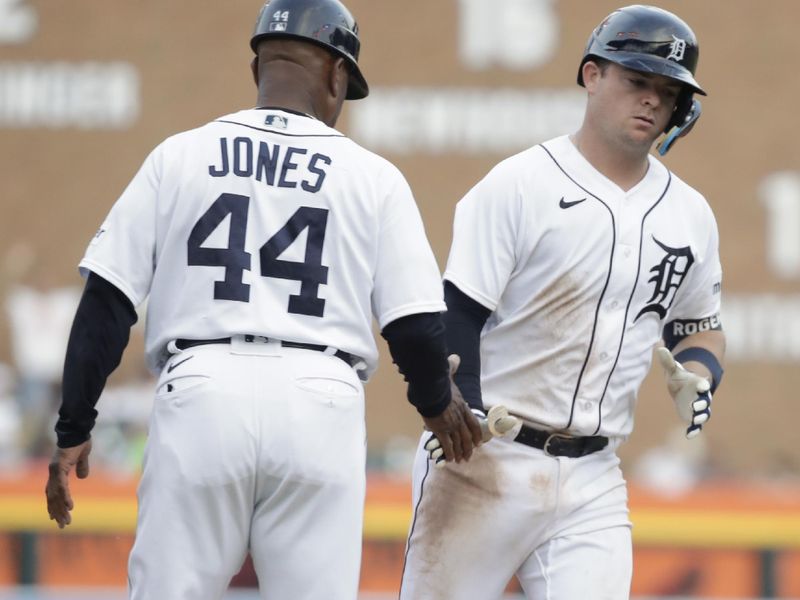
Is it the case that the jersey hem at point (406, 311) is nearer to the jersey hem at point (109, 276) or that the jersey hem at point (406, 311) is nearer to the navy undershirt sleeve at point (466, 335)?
the navy undershirt sleeve at point (466, 335)

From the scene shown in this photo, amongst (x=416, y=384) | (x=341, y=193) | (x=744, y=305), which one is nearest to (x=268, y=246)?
(x=341, y=193)

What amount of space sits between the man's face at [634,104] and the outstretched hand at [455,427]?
968 millimetres

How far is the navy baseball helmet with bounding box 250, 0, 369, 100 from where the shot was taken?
437 centimetres

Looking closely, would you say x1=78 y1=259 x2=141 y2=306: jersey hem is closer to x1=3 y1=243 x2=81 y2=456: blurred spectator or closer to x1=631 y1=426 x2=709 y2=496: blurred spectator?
x1=3 y1=243 x2=81 y2=456: blurred spectator

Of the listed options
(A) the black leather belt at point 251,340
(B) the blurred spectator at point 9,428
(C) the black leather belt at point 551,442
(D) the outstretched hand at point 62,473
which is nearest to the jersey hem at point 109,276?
(A) the black leather belt at point 251,340

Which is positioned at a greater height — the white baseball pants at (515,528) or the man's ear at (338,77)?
the man's ear at (338,77)

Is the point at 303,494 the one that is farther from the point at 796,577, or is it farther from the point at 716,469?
the point at 716,469

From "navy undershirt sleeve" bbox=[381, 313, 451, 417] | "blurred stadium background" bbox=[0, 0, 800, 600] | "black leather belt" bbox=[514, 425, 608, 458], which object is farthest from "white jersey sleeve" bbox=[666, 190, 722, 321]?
"blurred stadium background" bbox=[0, 0, 800, 600]

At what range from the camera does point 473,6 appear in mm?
19578

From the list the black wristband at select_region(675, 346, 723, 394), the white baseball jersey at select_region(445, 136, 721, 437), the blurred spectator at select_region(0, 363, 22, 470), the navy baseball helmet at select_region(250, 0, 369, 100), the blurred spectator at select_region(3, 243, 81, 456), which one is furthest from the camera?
the blurred spectator at select_region(3, 243, 81, 456)

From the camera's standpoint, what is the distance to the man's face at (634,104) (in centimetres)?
486

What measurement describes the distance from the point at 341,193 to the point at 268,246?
0.26 metres

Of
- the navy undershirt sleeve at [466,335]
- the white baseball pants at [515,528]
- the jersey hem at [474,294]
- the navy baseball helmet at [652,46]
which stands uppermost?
the navy baseball helmet at [652,46]

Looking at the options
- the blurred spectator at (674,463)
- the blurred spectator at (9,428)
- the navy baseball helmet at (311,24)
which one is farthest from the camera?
the blurred spectator at (674,463)
